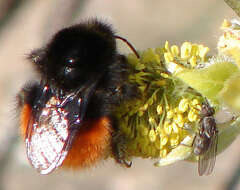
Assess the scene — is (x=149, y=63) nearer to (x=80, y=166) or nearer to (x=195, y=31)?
(x=80, y=166)

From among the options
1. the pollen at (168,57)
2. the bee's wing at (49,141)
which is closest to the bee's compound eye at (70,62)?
the bee's wing at (49,141)

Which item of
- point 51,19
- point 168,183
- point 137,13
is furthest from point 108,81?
point 51,19

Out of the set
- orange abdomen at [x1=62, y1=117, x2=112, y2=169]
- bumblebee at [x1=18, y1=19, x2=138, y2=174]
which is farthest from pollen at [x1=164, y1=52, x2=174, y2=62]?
orange abdomen at [x1=62, y1=117, x2=112, y2=169]

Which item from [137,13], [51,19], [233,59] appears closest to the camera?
[233,59]

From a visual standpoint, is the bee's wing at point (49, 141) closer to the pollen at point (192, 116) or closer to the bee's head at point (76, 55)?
the bee's head at point (76, 55)

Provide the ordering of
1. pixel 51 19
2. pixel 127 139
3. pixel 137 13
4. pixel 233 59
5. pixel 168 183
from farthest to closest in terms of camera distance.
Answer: pixel 51 19 → pixel 137 13 → pixel 168 183 → pixel 127 139 → pixel 233 59

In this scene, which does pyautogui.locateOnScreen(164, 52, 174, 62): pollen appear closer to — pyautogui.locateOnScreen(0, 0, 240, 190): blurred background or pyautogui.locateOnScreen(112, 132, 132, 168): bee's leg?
pyautogui.locateOnScreen(112, 132, 132, 168): bee's leg
